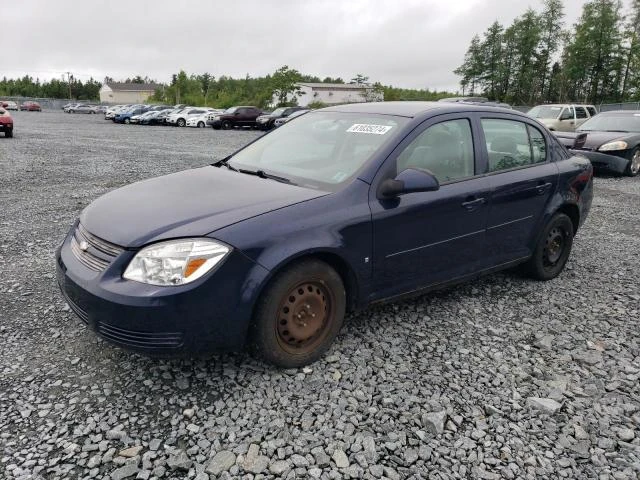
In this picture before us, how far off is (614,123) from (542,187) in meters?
9.75

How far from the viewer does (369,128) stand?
373cm

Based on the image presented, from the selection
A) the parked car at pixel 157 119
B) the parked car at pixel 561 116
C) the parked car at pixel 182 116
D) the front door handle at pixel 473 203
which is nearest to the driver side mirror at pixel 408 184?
the front door handle at pixel 473 203

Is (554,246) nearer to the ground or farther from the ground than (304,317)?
farther from the ground

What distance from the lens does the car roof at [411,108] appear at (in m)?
3.81

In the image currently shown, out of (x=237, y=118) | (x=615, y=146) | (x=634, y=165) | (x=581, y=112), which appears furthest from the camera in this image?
(x=237, y=118)

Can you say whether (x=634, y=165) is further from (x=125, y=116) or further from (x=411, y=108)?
(x=125, y=116)

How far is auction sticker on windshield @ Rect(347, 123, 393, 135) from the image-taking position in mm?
3635

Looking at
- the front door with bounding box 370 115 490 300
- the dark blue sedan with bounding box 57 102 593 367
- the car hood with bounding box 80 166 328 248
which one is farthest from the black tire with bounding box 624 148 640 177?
the car hood with bounding box 80 166 328 248

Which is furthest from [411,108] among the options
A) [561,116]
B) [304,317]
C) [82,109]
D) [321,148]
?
[82,109]

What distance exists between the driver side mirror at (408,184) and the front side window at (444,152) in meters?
0.19

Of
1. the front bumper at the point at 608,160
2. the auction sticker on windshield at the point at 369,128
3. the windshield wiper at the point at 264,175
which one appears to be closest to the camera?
the windshield wiper at the point at 264,175

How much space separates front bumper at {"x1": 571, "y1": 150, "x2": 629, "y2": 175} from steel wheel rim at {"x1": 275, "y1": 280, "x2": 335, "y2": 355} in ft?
32.9

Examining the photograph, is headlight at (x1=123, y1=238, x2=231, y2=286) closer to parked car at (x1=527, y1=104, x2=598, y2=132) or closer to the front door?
the front door

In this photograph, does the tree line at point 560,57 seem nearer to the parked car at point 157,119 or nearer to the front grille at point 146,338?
the parked car at point 157,119
